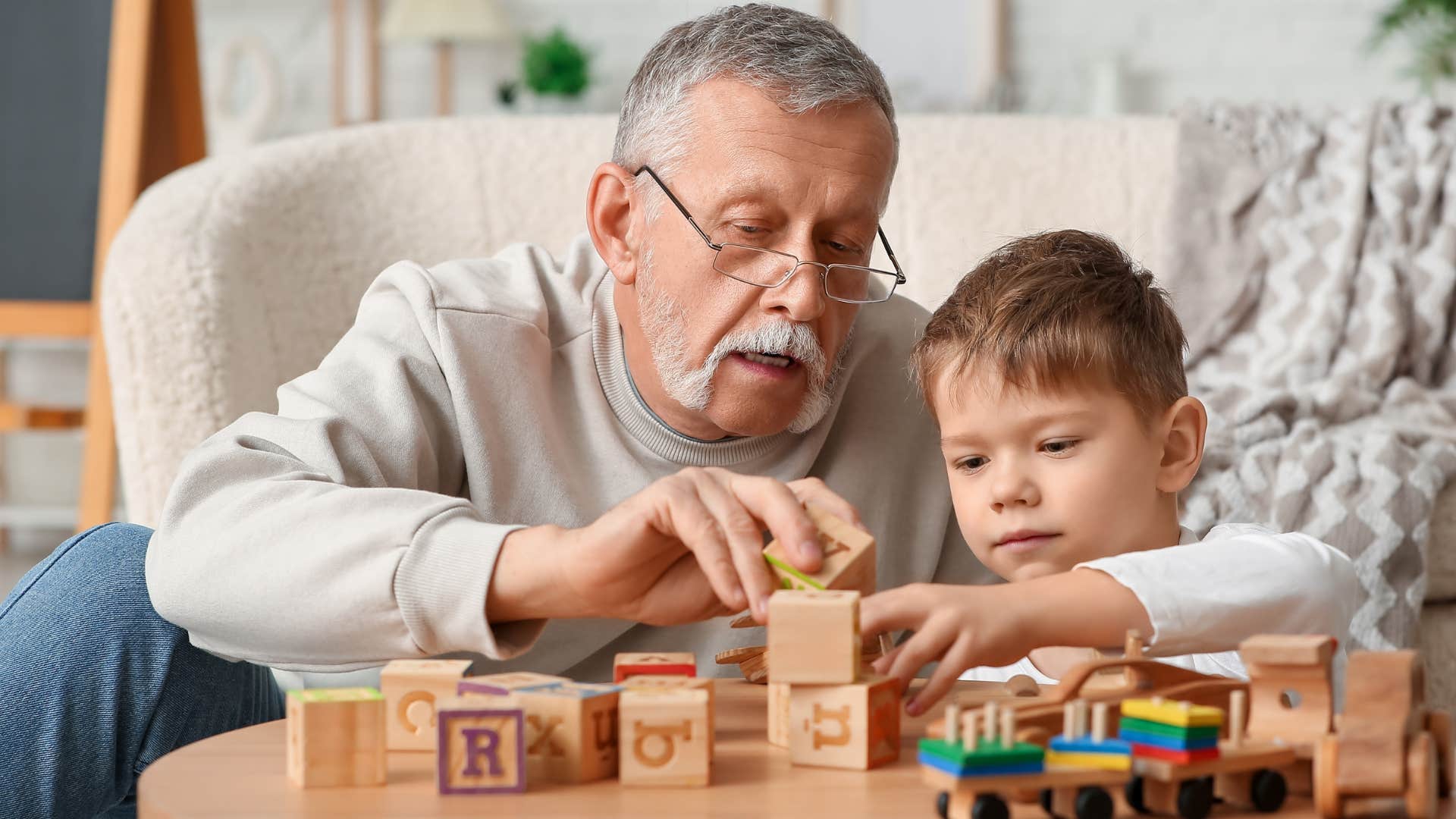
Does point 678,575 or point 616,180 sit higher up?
point 616,180

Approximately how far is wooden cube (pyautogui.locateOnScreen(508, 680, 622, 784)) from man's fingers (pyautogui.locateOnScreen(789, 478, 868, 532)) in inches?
7.2

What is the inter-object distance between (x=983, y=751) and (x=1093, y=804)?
63 mm

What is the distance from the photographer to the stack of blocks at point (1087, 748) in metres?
0.65

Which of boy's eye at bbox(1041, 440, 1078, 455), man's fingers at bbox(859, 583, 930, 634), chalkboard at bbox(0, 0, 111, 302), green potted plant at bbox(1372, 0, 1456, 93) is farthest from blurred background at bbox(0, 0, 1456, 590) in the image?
man's fingers at bbox(859, 583, 930, 634)

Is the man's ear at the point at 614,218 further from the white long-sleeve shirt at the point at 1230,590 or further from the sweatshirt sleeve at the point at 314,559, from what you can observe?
the white long-sleeve shirt at the point at 1230,590

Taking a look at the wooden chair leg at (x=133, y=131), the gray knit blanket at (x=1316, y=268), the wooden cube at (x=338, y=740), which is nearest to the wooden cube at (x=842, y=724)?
the wooden cube at (x=338, y=740)

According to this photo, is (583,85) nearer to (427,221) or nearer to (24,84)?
(24,84)

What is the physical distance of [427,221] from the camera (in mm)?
2309

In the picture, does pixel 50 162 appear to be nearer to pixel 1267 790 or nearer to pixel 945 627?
pixel 945 627

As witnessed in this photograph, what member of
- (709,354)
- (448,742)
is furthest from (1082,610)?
(709,354)

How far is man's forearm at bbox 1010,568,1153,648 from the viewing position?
874 millimetres

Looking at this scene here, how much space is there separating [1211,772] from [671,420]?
799mm

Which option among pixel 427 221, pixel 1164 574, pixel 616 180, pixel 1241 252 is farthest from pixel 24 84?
pixel 1164 574

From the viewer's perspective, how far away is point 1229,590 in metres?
0.92
